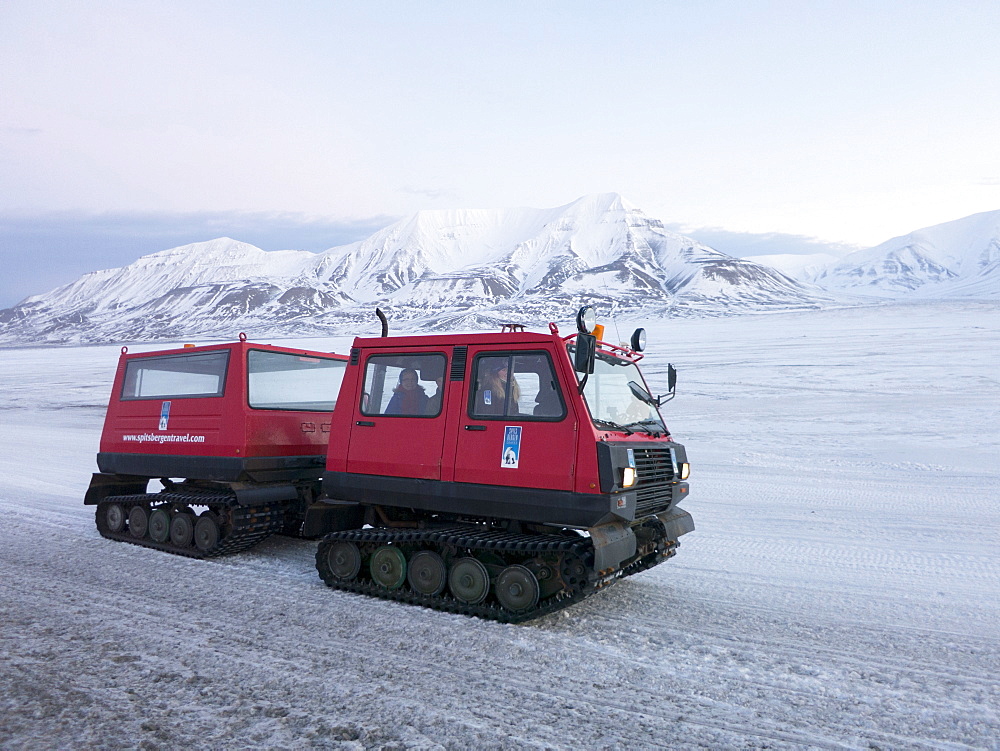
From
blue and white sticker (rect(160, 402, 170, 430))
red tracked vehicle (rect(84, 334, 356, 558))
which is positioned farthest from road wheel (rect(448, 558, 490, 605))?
→ blue and white sticker (rect(160, 402, 170, 430))

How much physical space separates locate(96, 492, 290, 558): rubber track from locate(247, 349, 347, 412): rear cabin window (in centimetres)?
104

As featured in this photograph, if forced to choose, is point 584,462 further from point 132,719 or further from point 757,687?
point 132,719

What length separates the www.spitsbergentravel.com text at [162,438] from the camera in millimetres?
7694

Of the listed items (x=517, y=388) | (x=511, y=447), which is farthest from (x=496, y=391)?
(x=511, y=447)

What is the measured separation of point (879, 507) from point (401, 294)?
6683 inches

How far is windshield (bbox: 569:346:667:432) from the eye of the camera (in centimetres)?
554

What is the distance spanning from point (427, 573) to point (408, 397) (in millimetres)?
1474

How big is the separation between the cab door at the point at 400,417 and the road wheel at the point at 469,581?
74 centimetres

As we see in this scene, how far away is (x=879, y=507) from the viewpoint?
29.9ft

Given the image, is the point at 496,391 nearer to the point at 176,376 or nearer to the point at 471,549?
the point at 471,549

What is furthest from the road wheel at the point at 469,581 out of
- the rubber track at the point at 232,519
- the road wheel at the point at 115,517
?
the road wheel at the point at 115,517

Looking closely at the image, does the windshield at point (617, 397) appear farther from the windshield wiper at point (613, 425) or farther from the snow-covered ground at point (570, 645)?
the snow-covered ground at point (570, 645)

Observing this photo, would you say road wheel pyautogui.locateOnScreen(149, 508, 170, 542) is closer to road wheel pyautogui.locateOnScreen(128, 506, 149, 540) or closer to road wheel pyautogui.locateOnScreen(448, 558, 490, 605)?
road wheel pyautogui.locateOnScreen(128, 506, 149, 540)

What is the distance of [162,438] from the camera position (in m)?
8.07
